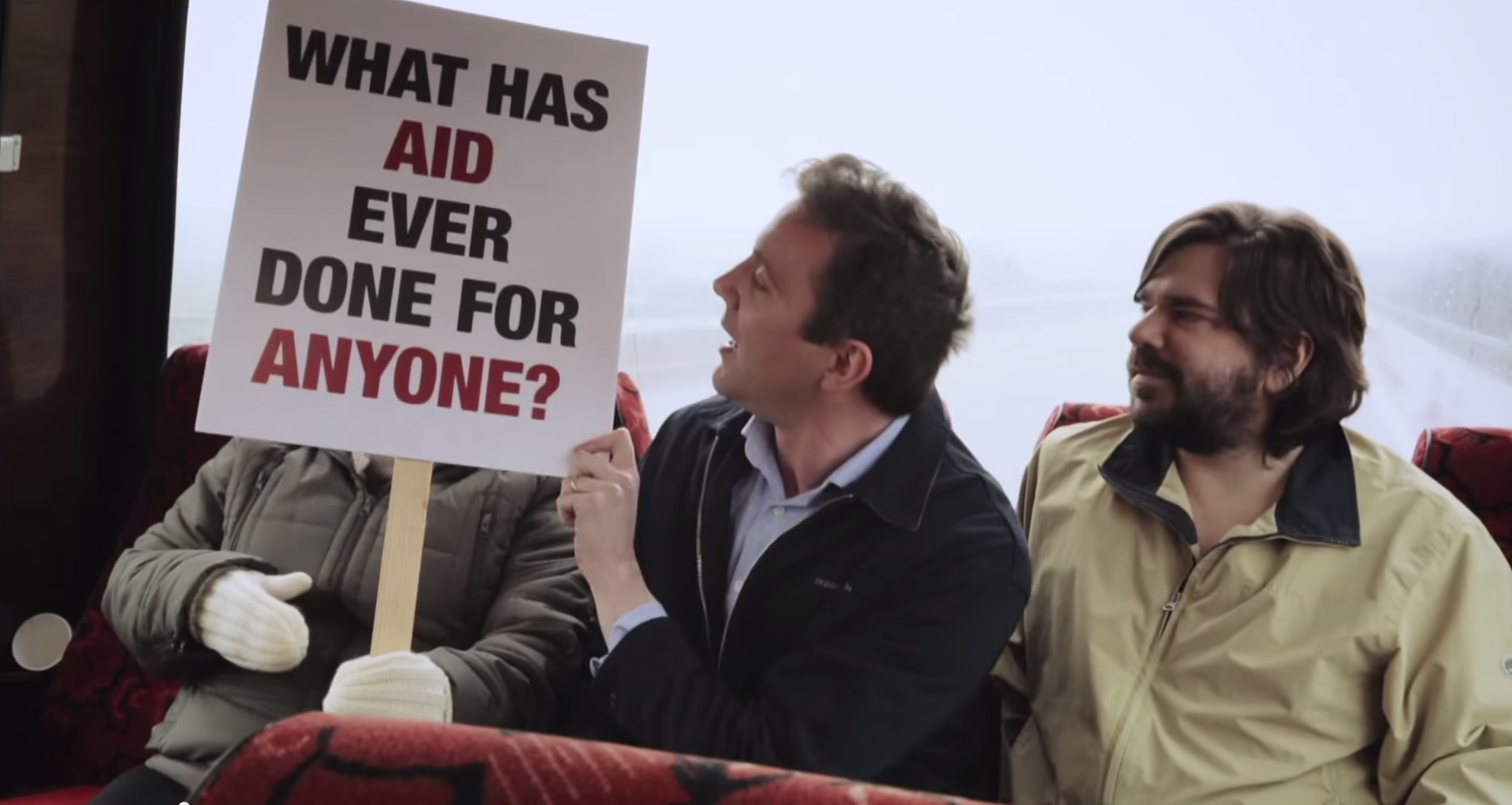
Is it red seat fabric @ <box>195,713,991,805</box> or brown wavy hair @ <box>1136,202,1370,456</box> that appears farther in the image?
brown wavy hair @ <box>1136,202,1370,456</box>

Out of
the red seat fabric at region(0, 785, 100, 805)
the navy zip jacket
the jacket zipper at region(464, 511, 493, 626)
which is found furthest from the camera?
the red seat fabric at region(0, 785, 100, 805)

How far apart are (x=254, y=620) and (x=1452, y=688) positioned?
132 cm

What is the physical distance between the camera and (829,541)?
145 centimetres

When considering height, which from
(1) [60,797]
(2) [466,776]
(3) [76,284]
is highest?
(3) [76,284]

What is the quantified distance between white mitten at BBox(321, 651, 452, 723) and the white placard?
232 millimetres

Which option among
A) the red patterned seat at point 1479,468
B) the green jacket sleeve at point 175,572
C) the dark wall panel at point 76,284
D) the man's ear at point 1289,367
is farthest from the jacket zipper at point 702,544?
the dark wall panel at point 76,284

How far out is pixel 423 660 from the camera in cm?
150

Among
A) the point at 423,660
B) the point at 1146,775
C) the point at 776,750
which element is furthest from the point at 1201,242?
the point at 423,660

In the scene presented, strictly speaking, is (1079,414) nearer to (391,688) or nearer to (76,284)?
(391,688)

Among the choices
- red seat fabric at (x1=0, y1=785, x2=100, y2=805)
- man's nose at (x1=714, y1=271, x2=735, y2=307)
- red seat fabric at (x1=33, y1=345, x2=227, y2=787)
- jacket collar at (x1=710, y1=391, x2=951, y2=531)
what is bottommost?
red seat fabric at (x1=0, y1=785, x2=100, y2=805)

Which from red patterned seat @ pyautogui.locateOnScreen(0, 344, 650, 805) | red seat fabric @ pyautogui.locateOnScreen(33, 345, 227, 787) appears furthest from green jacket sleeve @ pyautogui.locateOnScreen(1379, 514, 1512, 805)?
red seat fabric @ pyautogui.locateOnScreen(33, 345, 227, 787)

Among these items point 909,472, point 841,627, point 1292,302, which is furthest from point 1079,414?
point 841,627

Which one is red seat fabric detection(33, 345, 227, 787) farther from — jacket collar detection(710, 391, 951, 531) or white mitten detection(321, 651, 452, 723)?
jacket collar detection(710, 391, 951, 531)

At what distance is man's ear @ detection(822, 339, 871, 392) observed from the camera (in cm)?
145
